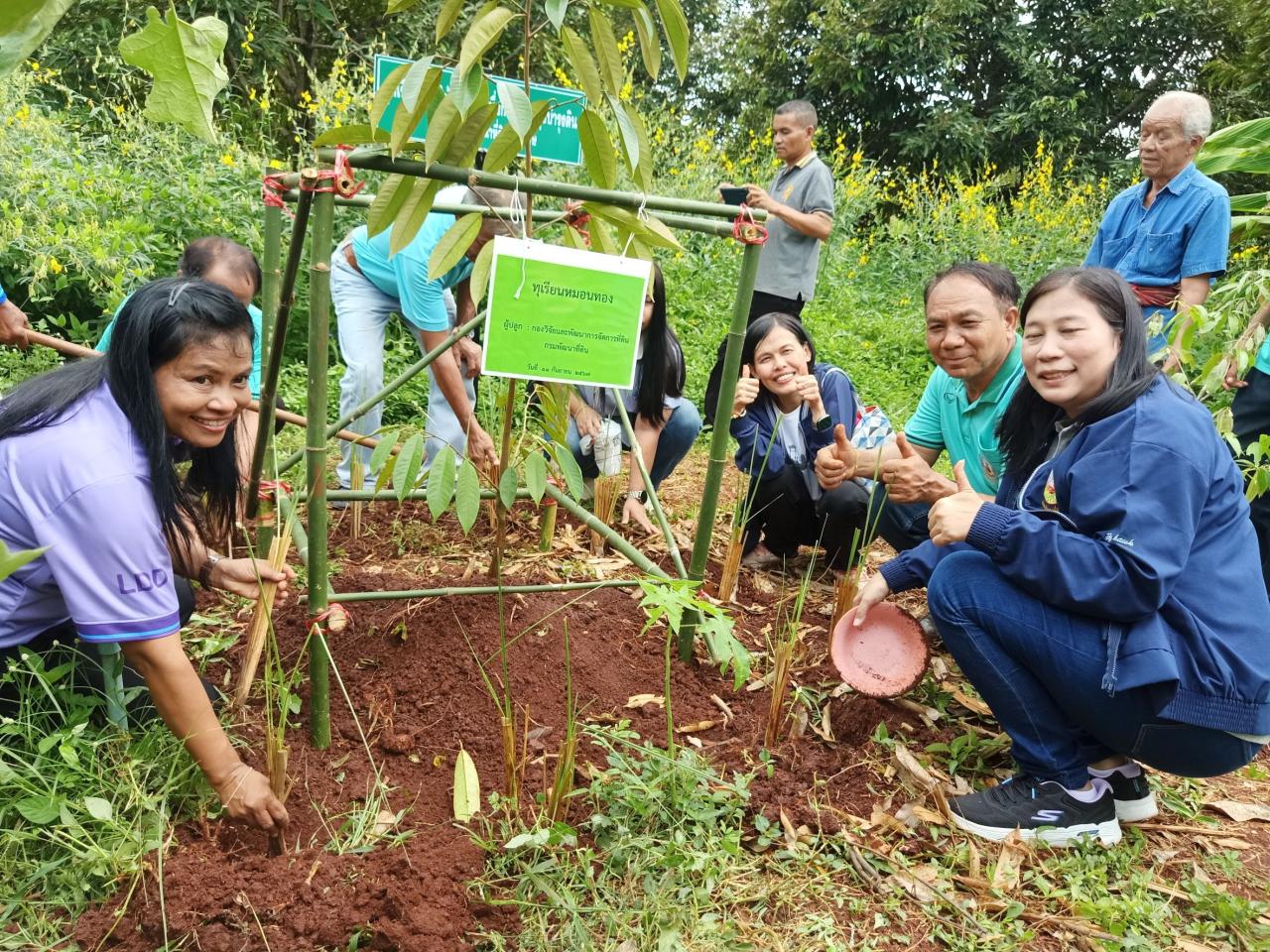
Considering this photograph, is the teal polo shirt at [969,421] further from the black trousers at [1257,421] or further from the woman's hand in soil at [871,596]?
the black trousers at [1257,421]

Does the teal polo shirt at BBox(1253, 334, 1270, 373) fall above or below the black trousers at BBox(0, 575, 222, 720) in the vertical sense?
above

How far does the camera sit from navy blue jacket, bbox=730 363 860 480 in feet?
10.7

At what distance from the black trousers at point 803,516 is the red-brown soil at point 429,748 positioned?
1.21 feet

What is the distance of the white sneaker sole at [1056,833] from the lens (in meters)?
1.98

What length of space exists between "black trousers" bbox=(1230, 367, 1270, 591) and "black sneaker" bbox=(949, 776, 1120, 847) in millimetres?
1598

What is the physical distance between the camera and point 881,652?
246 centimetres

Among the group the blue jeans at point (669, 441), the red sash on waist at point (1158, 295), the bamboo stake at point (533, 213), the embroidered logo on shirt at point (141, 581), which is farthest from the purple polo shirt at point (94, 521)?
the red sash on waist at point (1158, 295)

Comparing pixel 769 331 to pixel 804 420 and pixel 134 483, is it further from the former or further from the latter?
pixel 134 483

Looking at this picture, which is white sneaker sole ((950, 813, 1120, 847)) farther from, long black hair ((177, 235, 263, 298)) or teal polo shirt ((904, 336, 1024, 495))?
long black hair ((177, 235, 263, 298))

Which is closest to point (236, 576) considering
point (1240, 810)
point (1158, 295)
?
point (1240, 810)

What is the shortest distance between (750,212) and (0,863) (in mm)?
1951

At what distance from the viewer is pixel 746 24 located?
1375 cm

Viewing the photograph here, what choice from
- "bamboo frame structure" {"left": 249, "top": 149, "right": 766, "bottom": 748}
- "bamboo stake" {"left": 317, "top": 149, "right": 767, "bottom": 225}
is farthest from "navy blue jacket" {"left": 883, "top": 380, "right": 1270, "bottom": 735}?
"bamboo stake" {"left": 317, "top": 149, "right": 767, "bottom": 225}

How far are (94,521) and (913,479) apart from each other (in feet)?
6.40
